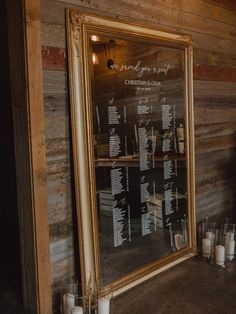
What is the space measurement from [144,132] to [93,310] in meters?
1.11

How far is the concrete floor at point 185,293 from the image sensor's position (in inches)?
78.2

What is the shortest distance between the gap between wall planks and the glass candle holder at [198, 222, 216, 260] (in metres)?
1.23

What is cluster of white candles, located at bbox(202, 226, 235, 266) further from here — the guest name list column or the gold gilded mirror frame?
the guest name list column

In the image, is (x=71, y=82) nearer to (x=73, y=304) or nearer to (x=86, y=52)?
(x=86, y=52)

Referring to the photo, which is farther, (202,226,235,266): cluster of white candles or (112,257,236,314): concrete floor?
(202,226,235,266): cluster of white candles

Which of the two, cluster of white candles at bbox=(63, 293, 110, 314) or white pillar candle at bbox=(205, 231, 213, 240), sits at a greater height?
white pillar candle at bbox=(205, 231, 213, 240)

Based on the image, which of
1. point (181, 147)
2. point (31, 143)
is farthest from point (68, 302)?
point (181, 147)

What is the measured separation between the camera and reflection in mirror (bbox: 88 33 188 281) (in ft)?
6.76

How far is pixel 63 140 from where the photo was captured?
194 cm

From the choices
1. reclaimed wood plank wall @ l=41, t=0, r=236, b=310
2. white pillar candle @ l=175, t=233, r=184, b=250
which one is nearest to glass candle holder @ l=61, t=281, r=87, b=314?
reclaimed wood plank wall @ l=41, t=0, r=236, b=310

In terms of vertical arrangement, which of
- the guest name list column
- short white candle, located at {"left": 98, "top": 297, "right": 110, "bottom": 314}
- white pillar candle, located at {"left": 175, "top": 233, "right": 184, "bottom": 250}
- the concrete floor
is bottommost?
the concrete floor

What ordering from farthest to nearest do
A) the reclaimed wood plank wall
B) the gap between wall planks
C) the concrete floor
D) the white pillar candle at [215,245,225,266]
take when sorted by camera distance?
the white pillar candle at [215,245,225,266], the concrete floor, the reclaimed wood plank wall, the gap between wall planks

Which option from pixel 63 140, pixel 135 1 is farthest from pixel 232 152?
pixel 63 140

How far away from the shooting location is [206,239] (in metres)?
2.63
